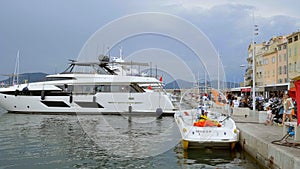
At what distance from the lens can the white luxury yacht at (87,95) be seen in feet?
109

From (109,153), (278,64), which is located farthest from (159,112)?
(278,64)

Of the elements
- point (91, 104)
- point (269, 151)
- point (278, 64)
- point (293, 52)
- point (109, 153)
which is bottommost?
point (109, 153)

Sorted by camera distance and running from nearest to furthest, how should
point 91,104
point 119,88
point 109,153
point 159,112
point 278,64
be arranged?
1. point 109,153
2. point 159,112
3. point 119,88
4. point 91,104
5. point 278,64

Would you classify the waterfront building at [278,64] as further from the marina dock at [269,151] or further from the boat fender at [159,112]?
the marina dock at [269,151]

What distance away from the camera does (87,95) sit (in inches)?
1344

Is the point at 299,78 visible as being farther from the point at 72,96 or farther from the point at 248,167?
the point at 72,96

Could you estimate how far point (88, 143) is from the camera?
15641 millimetres

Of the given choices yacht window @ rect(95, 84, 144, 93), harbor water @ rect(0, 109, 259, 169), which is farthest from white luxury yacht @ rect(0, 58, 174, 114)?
harbor water @ rect(0, 109, 259, 169)

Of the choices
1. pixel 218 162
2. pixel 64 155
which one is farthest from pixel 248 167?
pixel 64 155

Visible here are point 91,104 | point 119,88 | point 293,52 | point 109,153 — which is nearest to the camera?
point 109,153

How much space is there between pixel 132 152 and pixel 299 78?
718cm

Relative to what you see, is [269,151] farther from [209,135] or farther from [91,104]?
[91,104]

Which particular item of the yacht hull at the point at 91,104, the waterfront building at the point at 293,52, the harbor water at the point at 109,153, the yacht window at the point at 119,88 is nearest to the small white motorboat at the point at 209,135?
the harbor water at the point at 109,153

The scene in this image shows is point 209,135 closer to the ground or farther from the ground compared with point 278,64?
closer to the ground
